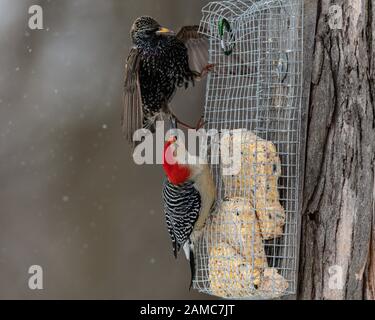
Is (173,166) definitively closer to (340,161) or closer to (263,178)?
(263,178)

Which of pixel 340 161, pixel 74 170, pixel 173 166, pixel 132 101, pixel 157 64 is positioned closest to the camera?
pixel 340 161

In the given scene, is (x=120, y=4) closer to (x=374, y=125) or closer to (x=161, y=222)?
(x=161, y=222)

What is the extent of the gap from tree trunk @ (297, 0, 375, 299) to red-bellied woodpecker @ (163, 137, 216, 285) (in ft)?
1.66

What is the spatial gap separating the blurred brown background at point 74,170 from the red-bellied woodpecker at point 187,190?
246 cm

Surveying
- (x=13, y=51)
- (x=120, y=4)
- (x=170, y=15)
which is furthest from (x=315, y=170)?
(x=13, y=51)

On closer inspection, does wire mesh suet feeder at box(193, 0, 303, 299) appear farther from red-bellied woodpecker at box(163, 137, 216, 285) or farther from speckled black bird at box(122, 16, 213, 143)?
speckled black bird at box(122, 16, 213, 143)

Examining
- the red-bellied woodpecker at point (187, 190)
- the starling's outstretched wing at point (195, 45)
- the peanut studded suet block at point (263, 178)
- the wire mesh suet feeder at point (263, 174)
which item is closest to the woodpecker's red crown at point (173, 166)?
the red-bellied woodpecker at point (187, 190)

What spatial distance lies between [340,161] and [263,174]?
372 millimetres

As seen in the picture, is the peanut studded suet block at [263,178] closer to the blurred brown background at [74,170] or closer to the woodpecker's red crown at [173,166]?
the woodpecker's red crown at [173,166]

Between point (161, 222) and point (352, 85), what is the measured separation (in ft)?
10.3

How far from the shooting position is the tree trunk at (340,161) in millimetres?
3410

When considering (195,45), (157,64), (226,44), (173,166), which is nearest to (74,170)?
(157,64)

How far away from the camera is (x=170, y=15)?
604 centimetres

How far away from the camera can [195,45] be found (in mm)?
4621
